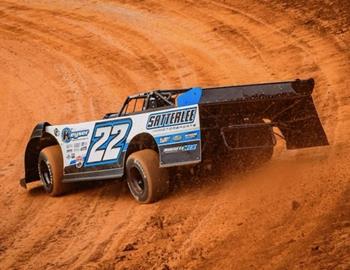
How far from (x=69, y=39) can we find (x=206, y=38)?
198 inches

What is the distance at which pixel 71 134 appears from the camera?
10.0 meters

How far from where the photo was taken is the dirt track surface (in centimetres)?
705

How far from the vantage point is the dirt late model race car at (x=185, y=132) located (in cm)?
834

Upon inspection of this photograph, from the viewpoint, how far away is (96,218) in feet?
30.0

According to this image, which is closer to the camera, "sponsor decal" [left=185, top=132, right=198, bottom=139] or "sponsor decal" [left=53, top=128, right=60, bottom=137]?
"sponsor decal" [left=185, top=132, right=198, bottom=139]

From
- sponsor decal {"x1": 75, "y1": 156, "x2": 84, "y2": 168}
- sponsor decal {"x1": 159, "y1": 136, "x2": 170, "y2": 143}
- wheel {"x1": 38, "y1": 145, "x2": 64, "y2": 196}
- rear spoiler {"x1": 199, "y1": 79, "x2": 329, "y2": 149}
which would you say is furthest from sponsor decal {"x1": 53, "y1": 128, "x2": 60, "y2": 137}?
rear spoiler {"x1": 199, "y1": 79, "x2": 329, "y2": 149}

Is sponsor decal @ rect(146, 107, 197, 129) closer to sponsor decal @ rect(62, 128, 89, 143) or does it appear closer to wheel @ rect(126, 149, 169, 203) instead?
wheel @ rect(126, 149, 169, 203)

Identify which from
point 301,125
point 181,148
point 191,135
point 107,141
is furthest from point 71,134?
point 301,125

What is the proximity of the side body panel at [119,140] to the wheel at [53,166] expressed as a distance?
6.4 inches

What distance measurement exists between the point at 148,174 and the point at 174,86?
8.14 m

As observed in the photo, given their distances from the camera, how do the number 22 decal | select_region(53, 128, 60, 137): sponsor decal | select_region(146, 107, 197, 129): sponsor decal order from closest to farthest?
1. select_region(146, 107, 197, 129): sponsor decal
2. the number 22 decal
3. select_region(53, 128, 60, 137): sponsor decal

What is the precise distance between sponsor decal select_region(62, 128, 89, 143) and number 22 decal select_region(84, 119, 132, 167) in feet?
0.67

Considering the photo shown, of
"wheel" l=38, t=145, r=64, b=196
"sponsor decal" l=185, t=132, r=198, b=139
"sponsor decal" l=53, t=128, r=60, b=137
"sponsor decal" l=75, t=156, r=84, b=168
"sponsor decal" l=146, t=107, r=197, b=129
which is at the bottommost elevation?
"wheel" l=38, t=145, r=64, b=196

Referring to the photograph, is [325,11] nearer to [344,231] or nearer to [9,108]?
[9,108]
